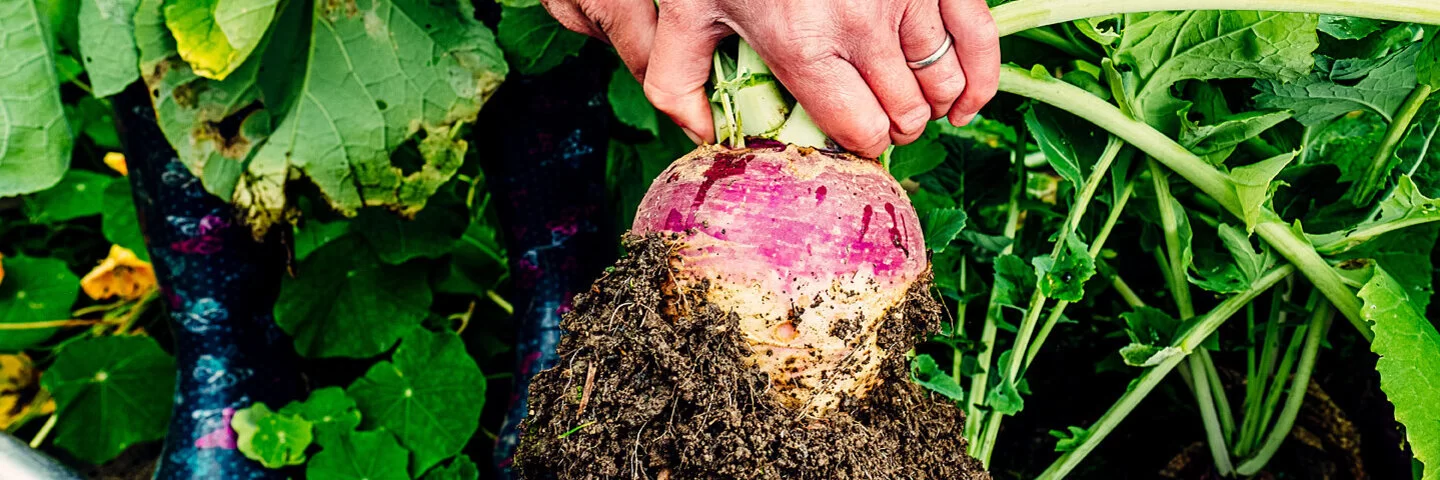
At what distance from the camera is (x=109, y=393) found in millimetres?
2248

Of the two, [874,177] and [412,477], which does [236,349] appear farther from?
[874,177]

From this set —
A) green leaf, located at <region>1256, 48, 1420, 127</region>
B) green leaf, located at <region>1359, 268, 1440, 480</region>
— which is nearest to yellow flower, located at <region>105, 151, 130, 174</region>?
green leaf, located at <region>1256, 48, 1420, 127</region>

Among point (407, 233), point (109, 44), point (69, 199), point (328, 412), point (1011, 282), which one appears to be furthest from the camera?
point (69, 199)

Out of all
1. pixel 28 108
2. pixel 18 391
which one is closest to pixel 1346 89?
pixel 28 108

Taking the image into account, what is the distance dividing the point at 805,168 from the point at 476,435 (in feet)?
4.27

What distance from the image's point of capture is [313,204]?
7.20 feet

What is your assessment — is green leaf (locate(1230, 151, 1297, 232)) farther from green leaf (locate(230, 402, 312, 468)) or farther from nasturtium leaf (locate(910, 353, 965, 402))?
green leaf (locate(230, 402, 312, 468))

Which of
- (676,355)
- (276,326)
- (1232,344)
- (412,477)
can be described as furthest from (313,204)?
(1232,344)

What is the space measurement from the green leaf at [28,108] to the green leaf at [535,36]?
33.5 inches

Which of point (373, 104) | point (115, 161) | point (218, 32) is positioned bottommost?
point (115, 161)

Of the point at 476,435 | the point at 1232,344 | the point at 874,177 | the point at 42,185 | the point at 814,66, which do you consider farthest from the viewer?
the point at 476,435

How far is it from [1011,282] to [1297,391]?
0.58 meters

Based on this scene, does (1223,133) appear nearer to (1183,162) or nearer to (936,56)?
(1183,162)

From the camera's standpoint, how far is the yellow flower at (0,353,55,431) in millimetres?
2371
